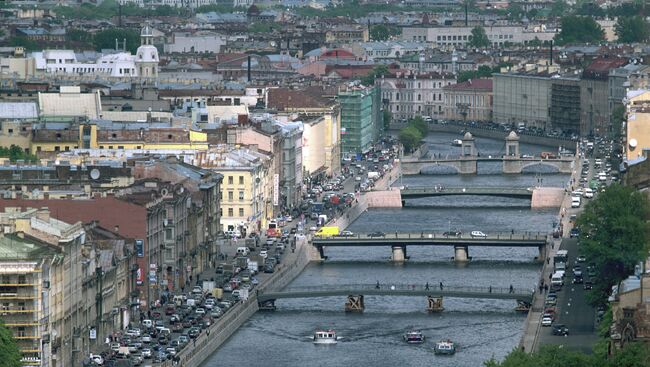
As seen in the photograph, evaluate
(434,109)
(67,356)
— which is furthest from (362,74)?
(67,356)

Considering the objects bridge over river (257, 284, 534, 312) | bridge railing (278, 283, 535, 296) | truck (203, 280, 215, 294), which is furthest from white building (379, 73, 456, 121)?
truck (203, 280, 215, 294)

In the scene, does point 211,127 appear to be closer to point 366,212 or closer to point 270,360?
point 366,212

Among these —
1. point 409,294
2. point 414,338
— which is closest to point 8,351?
point 414,338

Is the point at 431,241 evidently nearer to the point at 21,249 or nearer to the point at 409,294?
the point at 409,294

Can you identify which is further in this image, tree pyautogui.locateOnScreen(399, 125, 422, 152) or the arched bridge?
tree pyautogui.locateOnScreen(399, 125, 422, 152)

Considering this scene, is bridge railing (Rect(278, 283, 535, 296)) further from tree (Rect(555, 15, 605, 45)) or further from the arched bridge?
tree (Rect(555, 15, 605, 45))

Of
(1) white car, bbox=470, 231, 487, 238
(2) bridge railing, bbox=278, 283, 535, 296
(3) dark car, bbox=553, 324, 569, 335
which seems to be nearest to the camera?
(3) dark car, bbox=553, 324, 569, 335
